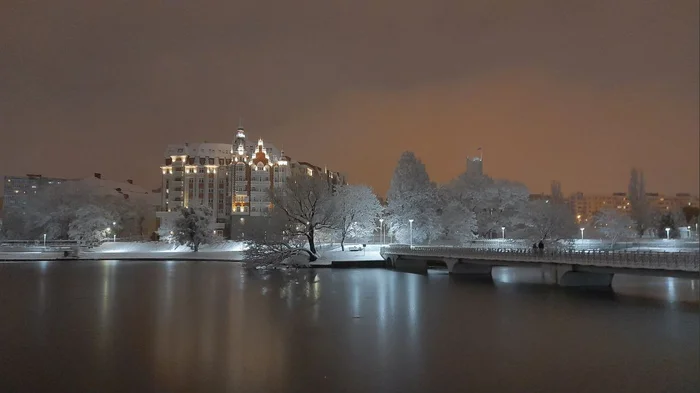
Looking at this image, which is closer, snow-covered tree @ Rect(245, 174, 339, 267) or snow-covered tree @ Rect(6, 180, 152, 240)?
snow-covered tree @ Rect(245, 174, 339, 267)

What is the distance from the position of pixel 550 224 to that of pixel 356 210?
2809 cm

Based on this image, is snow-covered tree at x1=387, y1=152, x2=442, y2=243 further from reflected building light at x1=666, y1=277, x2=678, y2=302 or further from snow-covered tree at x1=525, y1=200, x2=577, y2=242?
reflected building light at x1=666, y1=277, x2=678, y2=302

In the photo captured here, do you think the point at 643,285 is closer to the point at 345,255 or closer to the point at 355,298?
the point at 355,298

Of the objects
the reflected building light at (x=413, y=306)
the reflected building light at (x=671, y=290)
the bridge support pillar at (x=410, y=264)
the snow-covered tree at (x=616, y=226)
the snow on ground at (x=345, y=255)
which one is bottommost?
the reflected building light at (x=671, y=290)

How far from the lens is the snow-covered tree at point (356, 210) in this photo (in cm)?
7618

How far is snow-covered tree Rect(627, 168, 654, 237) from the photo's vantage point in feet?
359

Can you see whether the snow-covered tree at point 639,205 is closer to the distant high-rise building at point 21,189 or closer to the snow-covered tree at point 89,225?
the snow-covered tree at point 89,225

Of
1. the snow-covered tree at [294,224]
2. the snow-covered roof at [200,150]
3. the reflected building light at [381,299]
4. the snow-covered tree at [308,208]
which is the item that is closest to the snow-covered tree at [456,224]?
the snow-covered tree at [294,224]

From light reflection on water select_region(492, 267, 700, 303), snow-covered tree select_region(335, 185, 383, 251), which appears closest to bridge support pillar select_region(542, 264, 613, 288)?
light reflection on water select_region(492, 267, 700, 303)

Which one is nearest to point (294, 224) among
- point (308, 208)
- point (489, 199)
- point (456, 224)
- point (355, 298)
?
point (308, 208)

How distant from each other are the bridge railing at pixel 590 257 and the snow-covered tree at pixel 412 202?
52.3 ft

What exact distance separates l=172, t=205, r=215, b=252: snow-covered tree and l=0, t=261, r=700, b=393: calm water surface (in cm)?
4132

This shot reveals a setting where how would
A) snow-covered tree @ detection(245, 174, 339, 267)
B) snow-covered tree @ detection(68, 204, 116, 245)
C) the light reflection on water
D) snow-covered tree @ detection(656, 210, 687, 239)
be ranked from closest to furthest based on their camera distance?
the light reflection on water → snow-covered tree @ detection(245, 174, 339, 267) → snow-covered tree @ detection(68, 204, 116, 245) → snow-covered tree @ detection(656, 210, 687, 239)

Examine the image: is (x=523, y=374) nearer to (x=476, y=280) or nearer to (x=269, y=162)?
(x=476, y=280)
